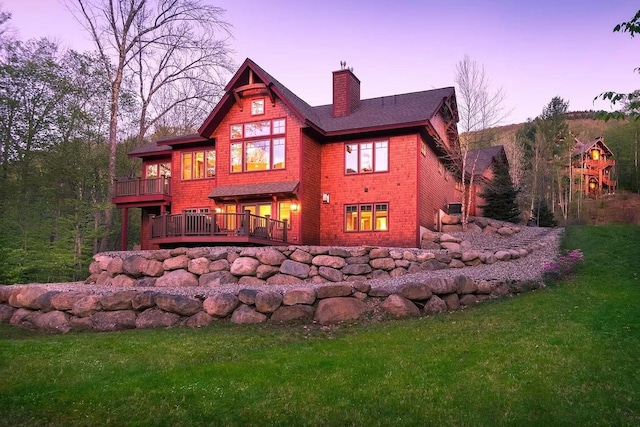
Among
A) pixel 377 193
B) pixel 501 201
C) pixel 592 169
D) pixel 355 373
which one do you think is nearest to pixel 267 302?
pixel 355 373

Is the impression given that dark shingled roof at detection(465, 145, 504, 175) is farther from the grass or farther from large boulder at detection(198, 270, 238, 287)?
the grass

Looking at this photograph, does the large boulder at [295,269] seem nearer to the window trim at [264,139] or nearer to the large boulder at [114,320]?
the large boulder at [114,320]

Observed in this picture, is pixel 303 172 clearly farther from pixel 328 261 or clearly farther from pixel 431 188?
pixel 431 188

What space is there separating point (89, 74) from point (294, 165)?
17.6m

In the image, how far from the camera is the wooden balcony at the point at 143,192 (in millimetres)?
23523

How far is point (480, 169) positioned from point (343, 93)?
12.0 m

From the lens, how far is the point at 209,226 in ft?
63.1

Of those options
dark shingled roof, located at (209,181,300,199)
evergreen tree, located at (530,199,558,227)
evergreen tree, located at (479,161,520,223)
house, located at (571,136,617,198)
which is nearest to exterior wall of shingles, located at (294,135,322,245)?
dark shingled roof, located at (209,181,300,199)

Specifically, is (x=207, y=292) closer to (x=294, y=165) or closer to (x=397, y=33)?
(x=294, y=165)

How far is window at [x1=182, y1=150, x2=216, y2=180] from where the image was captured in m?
23.1

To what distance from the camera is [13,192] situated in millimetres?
27734

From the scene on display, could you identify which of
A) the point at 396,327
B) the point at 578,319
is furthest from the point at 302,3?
the point at 578,319

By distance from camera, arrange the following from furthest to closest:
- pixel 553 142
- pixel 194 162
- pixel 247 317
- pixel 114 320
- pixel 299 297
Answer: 1. pixel 553 142
2. pixel 194 162
3. pixel 114 320
4. pixel 299 297
5. pixel 247 317

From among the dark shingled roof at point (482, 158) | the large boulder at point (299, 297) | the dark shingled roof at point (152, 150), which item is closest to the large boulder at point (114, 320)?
the large boulder at point (299, 297)
